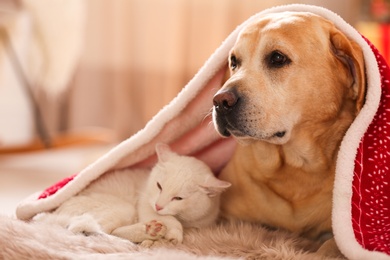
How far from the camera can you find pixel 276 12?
1.39 metres

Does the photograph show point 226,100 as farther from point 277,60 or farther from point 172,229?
point 172,229

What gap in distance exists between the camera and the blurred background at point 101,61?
3.24 metres

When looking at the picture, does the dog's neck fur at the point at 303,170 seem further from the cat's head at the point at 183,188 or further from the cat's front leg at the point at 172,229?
the cat's front leg at the point at 172,229

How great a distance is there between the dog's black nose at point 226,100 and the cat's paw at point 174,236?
284 mm

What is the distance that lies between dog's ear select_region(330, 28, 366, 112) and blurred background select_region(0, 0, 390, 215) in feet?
6.61

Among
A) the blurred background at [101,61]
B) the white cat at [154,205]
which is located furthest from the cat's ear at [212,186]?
the blurred background at [101,61]

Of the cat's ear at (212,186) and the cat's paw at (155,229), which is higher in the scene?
the cat's ear at (212,186)

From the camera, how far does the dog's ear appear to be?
4.00 feet

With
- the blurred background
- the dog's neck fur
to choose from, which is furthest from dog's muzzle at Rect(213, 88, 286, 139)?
the blurred background

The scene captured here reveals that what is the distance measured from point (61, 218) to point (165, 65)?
2662 millimetres

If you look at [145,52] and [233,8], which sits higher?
[233,8]

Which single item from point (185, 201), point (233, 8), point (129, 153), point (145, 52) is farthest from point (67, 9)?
point (185, 201)

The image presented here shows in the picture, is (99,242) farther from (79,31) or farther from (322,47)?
(79,31)

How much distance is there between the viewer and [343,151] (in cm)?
121
